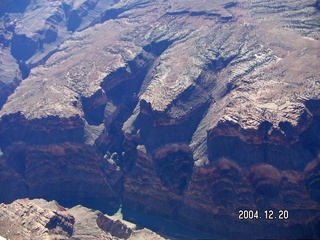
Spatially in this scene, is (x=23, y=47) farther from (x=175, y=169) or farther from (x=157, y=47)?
(x=175, y=169)

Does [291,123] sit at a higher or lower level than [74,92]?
lower

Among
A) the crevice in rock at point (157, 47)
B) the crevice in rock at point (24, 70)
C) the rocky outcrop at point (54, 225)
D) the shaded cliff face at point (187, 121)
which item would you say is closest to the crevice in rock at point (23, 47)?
the crevice in rock at point (24, 70)

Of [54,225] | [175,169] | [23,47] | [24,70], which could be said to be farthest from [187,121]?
[23,47]

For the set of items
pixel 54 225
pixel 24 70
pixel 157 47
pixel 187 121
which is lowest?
pixel 54 225

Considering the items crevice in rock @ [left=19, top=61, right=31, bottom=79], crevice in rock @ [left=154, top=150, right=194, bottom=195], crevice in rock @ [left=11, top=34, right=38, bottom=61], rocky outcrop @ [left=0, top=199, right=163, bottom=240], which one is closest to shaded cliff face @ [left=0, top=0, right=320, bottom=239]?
crevice in rock @ [left=154, top=150, right=194, bottom=195]

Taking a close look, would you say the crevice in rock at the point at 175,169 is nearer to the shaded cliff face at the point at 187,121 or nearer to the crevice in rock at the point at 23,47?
the shaded cliff face at the point at 187,121

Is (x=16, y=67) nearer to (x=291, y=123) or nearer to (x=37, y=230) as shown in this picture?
(x=37, y=230)

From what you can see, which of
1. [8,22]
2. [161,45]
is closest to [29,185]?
[161,45]

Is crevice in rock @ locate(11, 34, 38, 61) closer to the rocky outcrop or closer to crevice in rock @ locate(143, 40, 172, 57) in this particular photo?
crevice in rock @ locate(143, 40, 172, 57)
